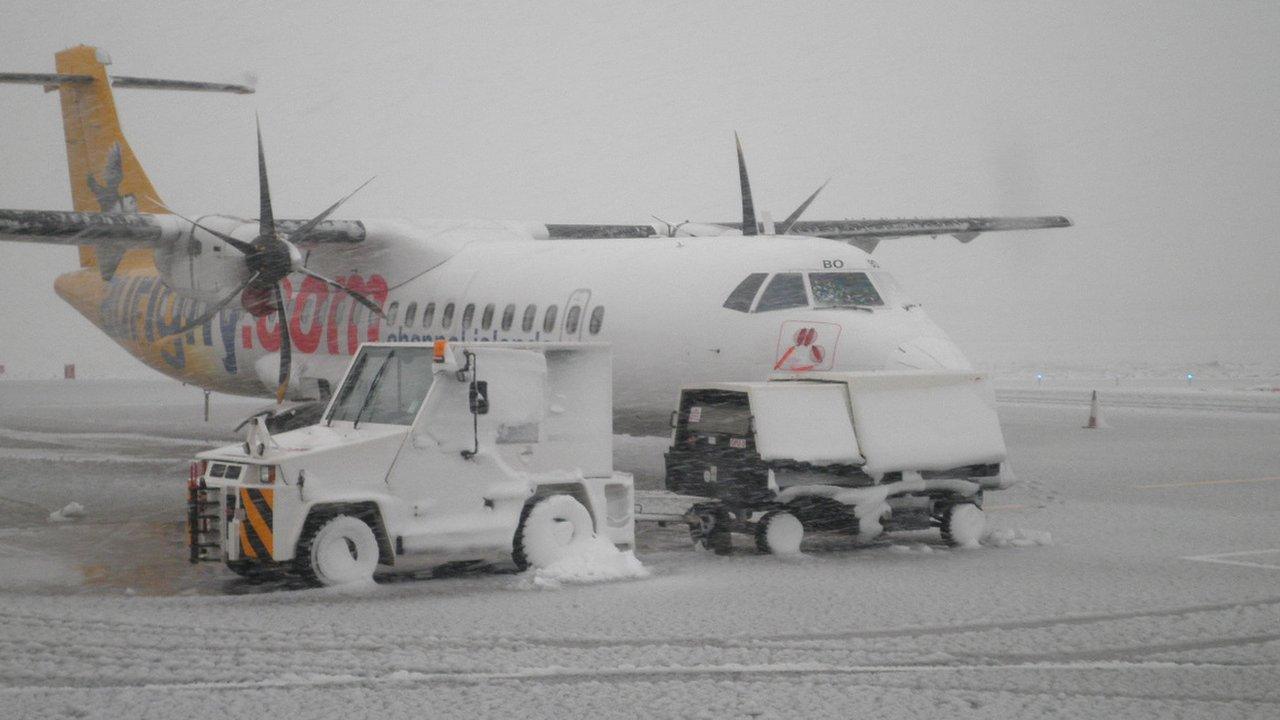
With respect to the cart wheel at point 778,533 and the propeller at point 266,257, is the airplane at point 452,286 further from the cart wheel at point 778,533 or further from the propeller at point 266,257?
the cart wheel at point 778,533

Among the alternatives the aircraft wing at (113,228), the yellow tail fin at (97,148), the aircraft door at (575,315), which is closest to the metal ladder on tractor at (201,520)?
the aircraft door at (575,315)

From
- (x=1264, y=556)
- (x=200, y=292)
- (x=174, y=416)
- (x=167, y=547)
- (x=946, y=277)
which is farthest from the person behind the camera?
(x=946, y=277)

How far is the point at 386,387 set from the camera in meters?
10.8

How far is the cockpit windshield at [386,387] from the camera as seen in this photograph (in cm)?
1059

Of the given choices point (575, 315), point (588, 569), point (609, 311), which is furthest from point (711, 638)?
point (575, 315)

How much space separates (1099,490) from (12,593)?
468 inches

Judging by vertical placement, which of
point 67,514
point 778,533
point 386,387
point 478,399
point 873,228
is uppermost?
point 873,228

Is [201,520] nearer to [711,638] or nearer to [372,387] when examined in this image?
[372,387]

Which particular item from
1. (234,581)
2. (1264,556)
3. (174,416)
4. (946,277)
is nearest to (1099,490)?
(1264,556)

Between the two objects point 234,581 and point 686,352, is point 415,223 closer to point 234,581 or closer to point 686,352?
point 686,352

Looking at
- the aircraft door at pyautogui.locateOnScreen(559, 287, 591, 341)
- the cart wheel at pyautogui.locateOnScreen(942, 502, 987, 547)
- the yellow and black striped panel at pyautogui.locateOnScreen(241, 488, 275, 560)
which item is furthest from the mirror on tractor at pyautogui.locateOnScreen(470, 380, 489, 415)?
the aircraft door at pyautogui.locateOnScreen(559, 287, 591, 341)

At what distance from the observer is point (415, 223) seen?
21.2 meters

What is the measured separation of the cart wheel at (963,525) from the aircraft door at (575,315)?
238 inches

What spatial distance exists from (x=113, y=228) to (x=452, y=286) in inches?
187
